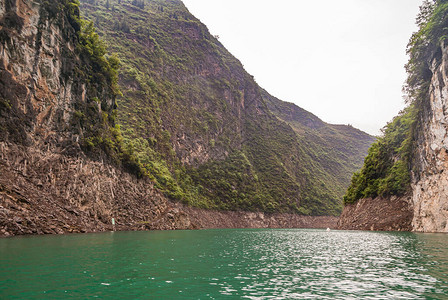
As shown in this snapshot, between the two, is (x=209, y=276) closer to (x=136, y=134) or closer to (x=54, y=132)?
(x=54, y=132)

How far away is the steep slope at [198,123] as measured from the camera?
319 ft

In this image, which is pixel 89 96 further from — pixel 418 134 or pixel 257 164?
pixel 257 164

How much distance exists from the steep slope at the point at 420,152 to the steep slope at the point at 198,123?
52453mm

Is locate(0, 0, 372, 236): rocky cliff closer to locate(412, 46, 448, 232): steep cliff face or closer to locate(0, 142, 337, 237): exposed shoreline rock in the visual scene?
locate(0, 142, 337, 237): exposed shoreline rock

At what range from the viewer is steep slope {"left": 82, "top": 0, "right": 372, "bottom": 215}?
3831 inches

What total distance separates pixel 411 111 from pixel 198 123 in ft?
272

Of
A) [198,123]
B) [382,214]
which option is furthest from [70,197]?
[198,123]

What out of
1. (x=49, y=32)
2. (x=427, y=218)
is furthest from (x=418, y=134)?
(x=49, y=32)

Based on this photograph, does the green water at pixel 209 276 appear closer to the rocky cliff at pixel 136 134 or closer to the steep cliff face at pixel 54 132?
the steep cliff face at pixel 54 132

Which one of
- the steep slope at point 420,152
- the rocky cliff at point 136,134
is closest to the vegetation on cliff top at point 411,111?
the steep slope at point 420,152

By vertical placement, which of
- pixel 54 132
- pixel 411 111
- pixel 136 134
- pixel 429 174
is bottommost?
pixel 429 174

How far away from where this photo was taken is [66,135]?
4688 centimetres

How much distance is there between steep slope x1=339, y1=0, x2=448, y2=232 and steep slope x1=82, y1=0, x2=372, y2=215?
52453 mm

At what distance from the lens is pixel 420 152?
57125 mm
